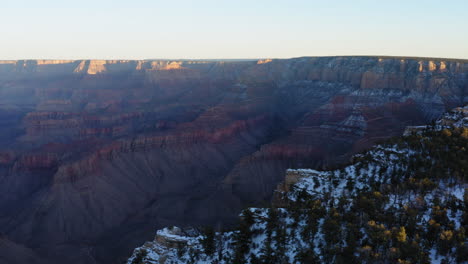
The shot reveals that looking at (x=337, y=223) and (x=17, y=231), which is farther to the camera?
(x=17, y=231)

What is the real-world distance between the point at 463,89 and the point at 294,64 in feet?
193

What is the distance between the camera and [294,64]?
130125mm

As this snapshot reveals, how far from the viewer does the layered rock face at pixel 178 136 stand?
56.5m

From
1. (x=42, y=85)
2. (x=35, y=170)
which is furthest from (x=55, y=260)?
(x=42, y=85)

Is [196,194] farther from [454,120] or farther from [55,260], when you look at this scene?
[454,120]

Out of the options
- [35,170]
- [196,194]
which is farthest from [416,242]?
[35,170]

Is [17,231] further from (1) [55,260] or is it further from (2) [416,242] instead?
(2) [416,242]

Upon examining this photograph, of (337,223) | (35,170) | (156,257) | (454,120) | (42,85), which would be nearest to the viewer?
(337,223)

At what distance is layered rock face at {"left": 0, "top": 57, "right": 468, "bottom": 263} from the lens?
2226 inches

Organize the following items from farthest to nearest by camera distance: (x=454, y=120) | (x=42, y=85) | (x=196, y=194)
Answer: (x=42, y=85)
(x=196, y=194)
(x=454, y=120)

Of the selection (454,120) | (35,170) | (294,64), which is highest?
(294,64)

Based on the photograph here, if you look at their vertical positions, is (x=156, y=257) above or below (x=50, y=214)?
above

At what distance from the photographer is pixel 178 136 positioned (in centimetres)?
8431

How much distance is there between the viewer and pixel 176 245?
85.1ft
